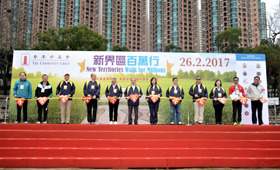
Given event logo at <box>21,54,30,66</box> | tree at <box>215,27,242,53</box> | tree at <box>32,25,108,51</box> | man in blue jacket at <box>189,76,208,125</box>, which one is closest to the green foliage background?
event logo at <box>21,54,30,66</box>

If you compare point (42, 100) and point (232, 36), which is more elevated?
point (232, 36)

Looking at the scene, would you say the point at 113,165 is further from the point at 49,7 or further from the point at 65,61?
the point at 49,7

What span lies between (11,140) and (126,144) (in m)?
2.49

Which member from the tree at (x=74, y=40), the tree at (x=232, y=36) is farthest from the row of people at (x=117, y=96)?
the tree at (x=232, y=36)

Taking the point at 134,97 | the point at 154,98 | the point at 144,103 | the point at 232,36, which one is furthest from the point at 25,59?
the point at 232,36

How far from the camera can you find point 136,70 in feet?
27.9

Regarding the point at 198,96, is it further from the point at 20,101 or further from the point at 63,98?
the point at 20,101

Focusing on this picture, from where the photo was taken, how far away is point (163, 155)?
4336mm

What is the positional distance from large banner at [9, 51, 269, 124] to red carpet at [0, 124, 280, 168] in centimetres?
308

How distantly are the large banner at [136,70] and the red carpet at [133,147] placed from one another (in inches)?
121

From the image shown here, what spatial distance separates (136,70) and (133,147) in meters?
4.36

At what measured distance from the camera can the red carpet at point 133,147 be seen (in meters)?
→ 4.16

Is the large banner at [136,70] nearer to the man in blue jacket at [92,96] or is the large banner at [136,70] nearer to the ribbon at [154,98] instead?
the man in blue jacket at [92,96]

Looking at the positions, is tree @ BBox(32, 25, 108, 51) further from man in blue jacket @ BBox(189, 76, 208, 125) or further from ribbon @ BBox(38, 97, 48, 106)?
man in blue jacket @ BBox(189, 76, 208, 125)
